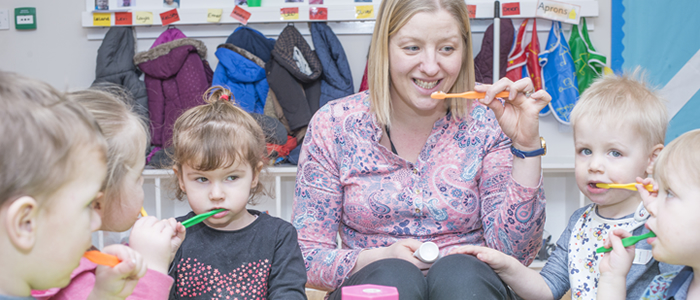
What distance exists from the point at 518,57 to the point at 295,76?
3.77 ft

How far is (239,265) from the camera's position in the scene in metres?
1.06

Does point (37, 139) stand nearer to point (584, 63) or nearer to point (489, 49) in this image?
point (489, 49)

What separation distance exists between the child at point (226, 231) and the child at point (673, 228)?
57 cm

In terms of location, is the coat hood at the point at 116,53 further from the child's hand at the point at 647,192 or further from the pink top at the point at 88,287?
the child's hand at the point at 647,192

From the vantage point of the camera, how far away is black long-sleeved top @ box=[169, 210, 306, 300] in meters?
1.05

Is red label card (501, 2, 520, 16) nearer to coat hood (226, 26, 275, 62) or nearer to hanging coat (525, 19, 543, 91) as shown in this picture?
hanging coat (525, 19, 543, 91)

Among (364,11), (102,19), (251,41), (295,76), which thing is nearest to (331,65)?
(295,76)

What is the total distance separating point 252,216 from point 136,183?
33cm

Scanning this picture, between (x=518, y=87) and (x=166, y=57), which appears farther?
(x=166, y=57)

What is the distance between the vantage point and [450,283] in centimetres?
96

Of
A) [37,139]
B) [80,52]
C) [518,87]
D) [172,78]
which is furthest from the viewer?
[80,52]

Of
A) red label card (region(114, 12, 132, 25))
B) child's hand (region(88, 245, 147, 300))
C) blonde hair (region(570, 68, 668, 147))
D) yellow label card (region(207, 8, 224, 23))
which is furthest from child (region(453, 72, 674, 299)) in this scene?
red label card (region(114, 12, 132, 25))

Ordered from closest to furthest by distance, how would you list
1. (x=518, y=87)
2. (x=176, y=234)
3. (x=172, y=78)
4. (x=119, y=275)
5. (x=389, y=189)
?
(x=119, y=275)
(x=176, y=234)
(x=518, y=87)
(x=389, y=189)
(x=172, y=78)

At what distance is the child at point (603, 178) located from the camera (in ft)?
3.18
